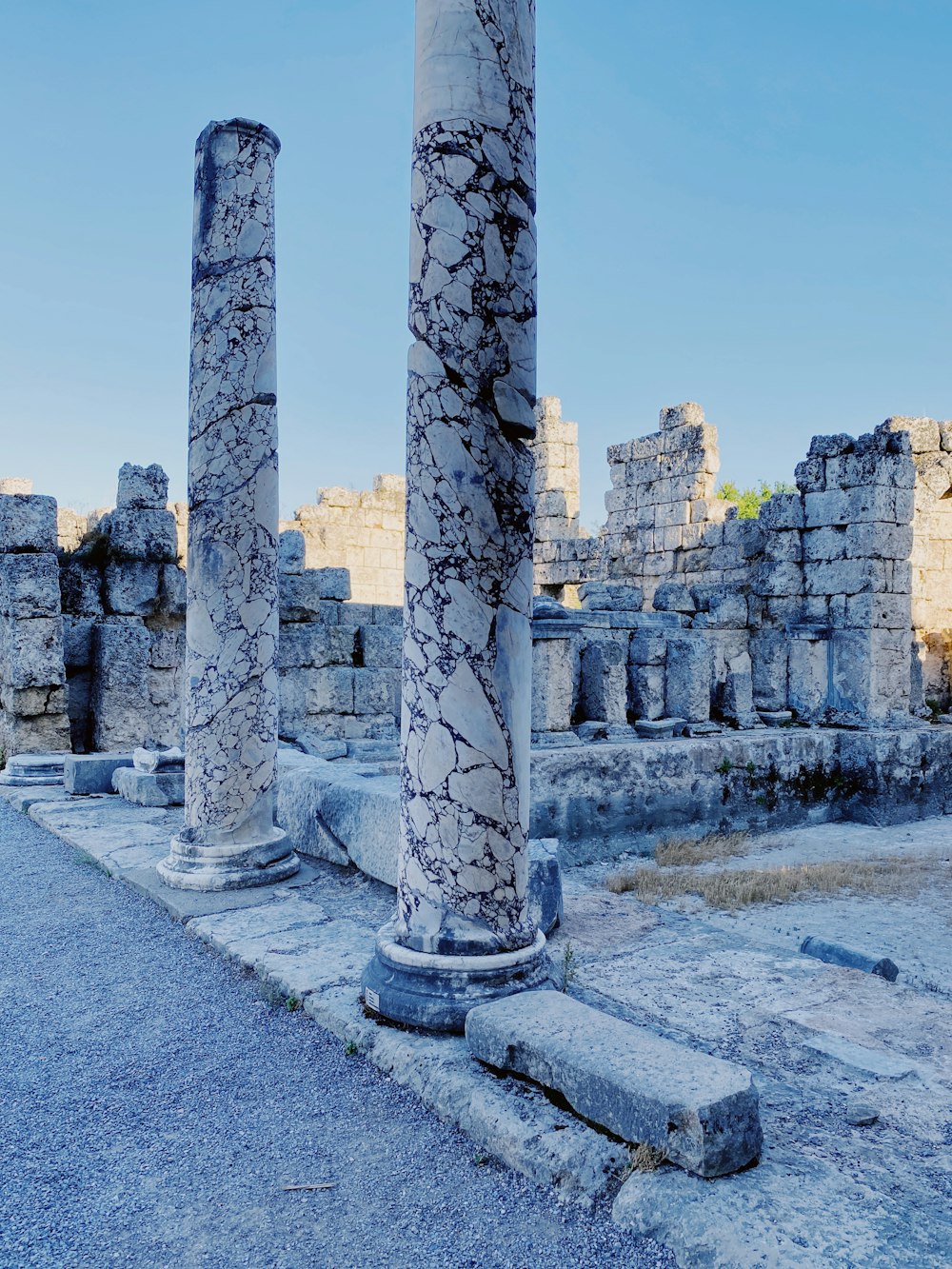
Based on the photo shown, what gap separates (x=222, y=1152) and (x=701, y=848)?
19.7 feet

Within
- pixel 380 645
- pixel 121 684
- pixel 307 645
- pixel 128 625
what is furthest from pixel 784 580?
pixel 121 684

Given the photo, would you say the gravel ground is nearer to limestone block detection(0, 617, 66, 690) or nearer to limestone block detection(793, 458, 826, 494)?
limestone block detection(0, 617, 66, 690)

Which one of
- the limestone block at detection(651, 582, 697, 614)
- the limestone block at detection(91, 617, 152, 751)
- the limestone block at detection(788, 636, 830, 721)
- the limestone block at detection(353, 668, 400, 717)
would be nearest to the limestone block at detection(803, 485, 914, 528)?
the limestone block at detection(788, 636, 830, 721)

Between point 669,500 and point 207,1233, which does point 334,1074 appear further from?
point 669,500

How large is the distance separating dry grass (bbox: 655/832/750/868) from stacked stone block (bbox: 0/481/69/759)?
210 inches

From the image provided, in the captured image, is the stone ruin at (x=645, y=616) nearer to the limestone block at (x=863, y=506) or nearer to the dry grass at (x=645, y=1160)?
the limestone block at (x=863, y=506)

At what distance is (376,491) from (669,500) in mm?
5661

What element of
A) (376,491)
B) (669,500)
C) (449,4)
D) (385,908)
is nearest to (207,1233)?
(385,908)

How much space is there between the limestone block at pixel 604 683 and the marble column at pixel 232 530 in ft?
15.2

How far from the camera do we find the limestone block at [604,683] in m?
9.30

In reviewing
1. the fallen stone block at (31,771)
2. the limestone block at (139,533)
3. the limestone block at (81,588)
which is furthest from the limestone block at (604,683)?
the fallen stone block at (31,771)

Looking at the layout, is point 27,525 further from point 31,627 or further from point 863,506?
point 863,506

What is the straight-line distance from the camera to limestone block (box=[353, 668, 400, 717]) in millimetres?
9289

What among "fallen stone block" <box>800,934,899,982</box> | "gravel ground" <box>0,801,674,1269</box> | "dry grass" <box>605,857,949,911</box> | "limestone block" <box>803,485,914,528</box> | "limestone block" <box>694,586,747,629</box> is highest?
"limestone block" <box>803,485,914,528</box>
